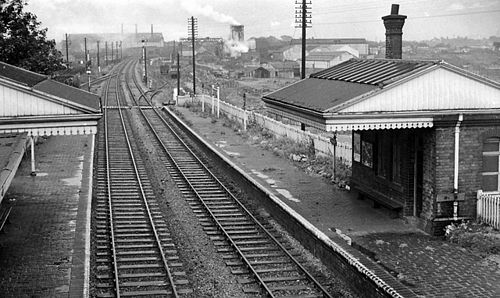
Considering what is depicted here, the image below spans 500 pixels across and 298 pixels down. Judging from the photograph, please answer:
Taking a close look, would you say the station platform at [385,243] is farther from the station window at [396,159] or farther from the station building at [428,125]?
the station window at [396,159]

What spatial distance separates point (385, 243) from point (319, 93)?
415 centimetres

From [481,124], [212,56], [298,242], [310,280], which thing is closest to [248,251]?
[298,242]

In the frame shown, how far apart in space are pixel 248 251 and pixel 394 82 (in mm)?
4602

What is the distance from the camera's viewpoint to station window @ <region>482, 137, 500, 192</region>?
14.5 m

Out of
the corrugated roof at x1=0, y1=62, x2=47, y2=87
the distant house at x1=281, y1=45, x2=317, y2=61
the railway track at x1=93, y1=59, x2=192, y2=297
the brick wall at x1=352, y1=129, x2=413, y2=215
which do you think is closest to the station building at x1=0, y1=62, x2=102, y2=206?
the corrugated roof at x1=0, y1=62, x2=47, y2=87

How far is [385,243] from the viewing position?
43.7ft

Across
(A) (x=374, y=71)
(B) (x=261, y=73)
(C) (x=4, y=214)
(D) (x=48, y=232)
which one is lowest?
(D) (x=48, y=232)

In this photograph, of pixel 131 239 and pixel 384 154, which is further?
pixel 384 154

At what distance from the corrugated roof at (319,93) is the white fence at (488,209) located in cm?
331

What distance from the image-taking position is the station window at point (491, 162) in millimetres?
14531

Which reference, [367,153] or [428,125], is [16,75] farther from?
[428,125]

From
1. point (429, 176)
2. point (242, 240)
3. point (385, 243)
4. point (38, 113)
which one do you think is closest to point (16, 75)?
point (38, 113)

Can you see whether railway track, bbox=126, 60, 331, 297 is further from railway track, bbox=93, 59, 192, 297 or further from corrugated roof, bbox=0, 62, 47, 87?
corrugated roof, bbox=0, 62, 47, 87

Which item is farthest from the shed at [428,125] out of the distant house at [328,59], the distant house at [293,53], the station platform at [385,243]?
the distant house at [293,53]
